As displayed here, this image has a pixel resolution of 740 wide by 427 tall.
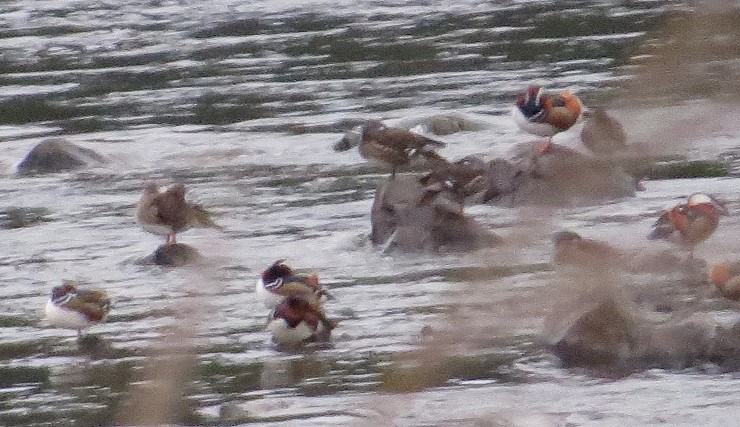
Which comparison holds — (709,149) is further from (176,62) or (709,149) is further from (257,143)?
(176,62)

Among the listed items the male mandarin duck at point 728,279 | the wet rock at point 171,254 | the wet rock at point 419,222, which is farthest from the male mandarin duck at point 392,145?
the male mandarin duck at point 728,279

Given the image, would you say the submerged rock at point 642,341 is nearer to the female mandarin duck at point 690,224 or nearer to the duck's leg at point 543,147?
the female mandarin duck at point 690,224

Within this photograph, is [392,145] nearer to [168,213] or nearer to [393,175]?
[393,175]

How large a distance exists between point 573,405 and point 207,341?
2273 millimetres

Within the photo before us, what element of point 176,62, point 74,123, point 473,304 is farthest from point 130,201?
point 473,304

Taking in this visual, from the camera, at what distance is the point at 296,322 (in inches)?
317

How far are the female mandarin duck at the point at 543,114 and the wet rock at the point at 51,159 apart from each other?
3.96 m

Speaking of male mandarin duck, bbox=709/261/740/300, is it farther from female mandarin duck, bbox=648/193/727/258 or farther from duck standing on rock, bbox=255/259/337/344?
duck standing on rock, bbox=255/259/337/344

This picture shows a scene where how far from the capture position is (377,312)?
8.63 m

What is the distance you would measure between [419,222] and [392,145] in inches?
23.8

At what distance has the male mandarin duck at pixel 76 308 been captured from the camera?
828cm

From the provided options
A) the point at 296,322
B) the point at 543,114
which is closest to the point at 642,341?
the point at 296,322

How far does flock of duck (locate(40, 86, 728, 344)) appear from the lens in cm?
812

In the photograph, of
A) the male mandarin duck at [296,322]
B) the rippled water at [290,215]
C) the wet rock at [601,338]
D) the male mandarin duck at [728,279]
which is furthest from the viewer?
the male mandarin duck at [296,322]
